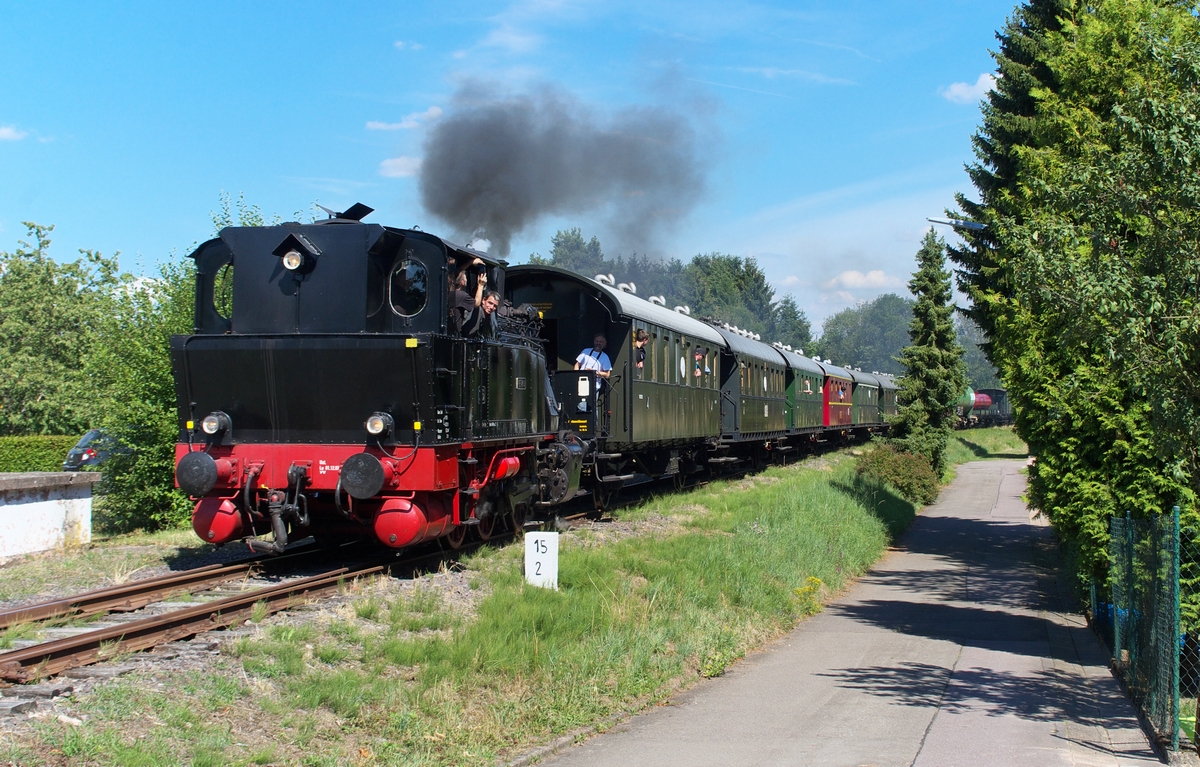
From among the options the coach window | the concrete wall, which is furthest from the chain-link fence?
the concrete wall

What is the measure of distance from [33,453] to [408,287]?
26.2m

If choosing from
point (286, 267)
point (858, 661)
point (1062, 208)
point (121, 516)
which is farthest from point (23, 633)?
point (121, 516)

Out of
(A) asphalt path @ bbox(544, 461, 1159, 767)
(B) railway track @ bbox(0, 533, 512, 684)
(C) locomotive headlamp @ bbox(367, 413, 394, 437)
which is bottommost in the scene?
(A) asphalt path @ bbox(544, 461, 1159, 767)

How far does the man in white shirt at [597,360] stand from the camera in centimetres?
1534

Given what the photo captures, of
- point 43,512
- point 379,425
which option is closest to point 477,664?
point 379,425

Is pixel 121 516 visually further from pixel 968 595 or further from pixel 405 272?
pixel 968 595

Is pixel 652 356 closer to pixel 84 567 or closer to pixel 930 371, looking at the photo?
pixel 84 567

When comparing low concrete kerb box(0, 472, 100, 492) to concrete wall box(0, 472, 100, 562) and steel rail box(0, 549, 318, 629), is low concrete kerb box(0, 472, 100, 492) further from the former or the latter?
steel rail box(0, 549, 318, 629)

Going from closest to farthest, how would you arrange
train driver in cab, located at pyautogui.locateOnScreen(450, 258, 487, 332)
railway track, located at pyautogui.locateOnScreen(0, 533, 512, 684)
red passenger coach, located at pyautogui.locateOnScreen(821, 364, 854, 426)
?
railway track, located at pyautogui.locateOnScreen(0, 533, 512, 684)
train driver in cab, located at pyautogui.locateOnScreen(450, 258, 487, 332)
red passenger coach, located at pyautogui.locateOnScreen(821, 364, 854, 426)

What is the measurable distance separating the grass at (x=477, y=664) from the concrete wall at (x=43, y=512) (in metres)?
7.78

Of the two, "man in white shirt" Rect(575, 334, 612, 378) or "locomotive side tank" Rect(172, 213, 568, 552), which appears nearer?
"locomotive side tank" Rect(172, 213, 568, 552)

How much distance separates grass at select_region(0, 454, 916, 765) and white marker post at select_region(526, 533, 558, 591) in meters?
0.19

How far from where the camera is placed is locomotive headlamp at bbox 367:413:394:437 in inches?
376

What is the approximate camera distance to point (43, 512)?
1499 centimetres
